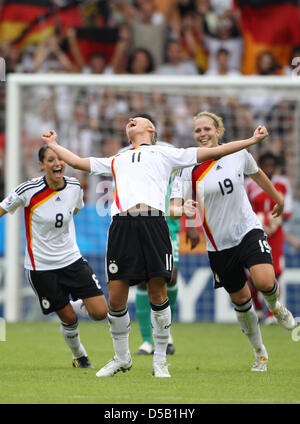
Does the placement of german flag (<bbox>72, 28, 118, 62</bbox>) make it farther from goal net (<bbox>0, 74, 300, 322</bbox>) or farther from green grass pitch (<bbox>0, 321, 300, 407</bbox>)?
green grass pitch (<bbox>0, 321, 300, 407</bbox>)

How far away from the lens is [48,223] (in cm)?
840

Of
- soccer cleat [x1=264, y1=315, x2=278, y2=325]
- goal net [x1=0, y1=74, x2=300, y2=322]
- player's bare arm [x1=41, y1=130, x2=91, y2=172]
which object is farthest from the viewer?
goal net [x1=0, y1=74, x2=300, y2=322]

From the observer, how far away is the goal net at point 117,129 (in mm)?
13766

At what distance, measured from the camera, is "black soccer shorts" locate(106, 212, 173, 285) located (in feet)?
22.9

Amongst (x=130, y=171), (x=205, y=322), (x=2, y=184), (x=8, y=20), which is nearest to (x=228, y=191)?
(x=130, y=171)

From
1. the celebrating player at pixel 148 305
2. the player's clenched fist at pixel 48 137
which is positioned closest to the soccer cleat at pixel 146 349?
the celebrating player at pixel 148 305

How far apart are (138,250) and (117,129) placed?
788 cm

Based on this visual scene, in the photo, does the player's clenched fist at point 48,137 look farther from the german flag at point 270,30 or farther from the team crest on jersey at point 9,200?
the german flag at point 270,30

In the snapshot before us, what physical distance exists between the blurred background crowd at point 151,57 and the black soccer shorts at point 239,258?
681cm

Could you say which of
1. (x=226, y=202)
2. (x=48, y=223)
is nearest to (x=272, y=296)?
(x=226, y=202)

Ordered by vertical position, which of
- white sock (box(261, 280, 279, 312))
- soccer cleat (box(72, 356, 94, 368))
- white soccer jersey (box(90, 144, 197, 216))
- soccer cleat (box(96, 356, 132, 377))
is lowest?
soccer cleat (box(72, 356, 94, 368))

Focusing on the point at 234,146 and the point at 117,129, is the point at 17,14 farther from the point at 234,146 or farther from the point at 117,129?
the point at 234,146

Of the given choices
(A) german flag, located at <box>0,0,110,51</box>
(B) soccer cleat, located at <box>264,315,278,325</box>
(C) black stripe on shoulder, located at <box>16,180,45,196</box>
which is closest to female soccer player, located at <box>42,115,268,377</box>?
(C) black stripe on shoulder, located at <box>16,180,45,196</box>

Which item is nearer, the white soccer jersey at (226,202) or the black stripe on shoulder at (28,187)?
the white soccer jersey at (226,202)
